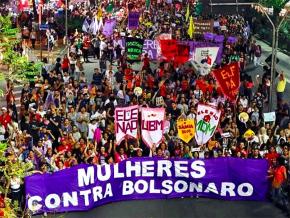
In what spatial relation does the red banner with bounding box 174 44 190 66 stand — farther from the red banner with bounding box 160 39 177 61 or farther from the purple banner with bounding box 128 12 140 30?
the purple banner with bounding box 128 12 140 30

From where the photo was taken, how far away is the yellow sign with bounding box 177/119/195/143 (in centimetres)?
1706

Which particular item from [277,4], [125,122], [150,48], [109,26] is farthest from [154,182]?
[277,4]

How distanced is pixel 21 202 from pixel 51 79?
27.2 ft

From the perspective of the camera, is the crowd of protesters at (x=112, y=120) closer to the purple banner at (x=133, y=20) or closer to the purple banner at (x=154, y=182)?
the purple banner at (x=154, y=182)

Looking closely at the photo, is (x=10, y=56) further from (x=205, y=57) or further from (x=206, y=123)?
(x=205, y=57)

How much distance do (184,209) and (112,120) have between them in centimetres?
396

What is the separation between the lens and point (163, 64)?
24.2 metres

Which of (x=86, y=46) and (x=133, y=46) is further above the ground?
(x=133, y=46)

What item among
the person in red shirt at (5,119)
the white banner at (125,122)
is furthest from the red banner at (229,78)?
the person in red shirt at (5,119)

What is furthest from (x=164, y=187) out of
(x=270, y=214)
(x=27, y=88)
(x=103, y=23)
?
(x=103, y=23)

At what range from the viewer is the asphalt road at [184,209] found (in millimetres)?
15570

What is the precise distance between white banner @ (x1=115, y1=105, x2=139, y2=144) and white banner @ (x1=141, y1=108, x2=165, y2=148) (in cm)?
24

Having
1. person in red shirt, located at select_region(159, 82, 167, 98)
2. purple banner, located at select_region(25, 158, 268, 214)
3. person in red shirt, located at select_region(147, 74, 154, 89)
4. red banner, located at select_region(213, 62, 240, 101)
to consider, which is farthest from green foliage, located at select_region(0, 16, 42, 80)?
person in red shirt, located at select_region(147, 74, 154, 89)

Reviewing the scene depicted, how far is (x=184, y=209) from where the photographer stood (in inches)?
627
